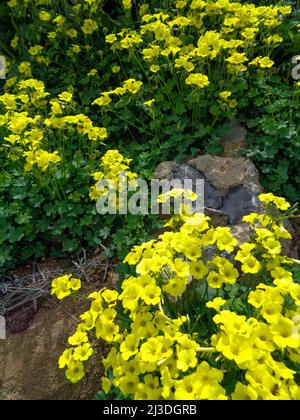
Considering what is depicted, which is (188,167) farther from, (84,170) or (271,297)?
(271,297)

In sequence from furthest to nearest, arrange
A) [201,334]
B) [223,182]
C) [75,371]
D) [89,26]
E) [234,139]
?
1. [89,26]
2. [234,139]
3. [223,182]
4. [201,334]
5. [75,371]

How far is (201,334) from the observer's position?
195 cm

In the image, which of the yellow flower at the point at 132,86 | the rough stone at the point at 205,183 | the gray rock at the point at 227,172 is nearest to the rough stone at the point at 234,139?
the gray rock at the point at 227,172

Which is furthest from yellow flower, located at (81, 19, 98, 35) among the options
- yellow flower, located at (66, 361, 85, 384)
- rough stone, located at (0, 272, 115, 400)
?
yellow flower, located at (66, 361, 85, 384)

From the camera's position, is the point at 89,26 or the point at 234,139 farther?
the point at 89,26

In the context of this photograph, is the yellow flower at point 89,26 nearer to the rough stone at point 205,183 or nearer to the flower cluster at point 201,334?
the rough stone at point 205,183

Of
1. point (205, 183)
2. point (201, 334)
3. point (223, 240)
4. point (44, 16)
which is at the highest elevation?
point (44, 16)

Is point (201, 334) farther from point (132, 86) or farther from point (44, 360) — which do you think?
point (132, 86)

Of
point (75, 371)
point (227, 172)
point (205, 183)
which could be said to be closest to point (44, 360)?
point (75, 371)

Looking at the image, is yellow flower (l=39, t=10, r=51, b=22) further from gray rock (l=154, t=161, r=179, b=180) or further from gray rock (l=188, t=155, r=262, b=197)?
gray rock (l=188, t=155, r=262, b=197)

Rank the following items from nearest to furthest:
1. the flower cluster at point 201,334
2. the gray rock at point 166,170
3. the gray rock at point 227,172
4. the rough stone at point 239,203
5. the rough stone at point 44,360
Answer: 1. the flower cluster at point 201,334
2. the rough stone at point 44,360
3. the rough stone at point 239,203
4. the gray rock at point 227,172
5. the gray rock at point 166,170

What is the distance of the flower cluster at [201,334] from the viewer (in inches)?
54.2

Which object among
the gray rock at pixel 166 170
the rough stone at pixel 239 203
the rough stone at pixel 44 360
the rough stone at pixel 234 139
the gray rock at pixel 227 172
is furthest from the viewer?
the rough stone at pixel 234 139

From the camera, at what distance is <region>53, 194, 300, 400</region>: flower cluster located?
4.52ft
